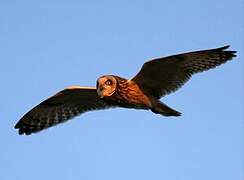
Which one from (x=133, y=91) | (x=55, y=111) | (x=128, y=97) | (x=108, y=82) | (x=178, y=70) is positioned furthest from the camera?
(x=55, y=111)

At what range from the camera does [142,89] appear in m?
10.9

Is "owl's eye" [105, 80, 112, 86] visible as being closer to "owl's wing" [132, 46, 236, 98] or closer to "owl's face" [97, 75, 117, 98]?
"owl's face" [97, 75, 117, 98]

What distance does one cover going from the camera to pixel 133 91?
1057 centimetres

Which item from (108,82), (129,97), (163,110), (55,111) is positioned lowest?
(163,110)

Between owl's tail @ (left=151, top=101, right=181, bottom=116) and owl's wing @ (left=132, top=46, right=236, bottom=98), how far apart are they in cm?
39

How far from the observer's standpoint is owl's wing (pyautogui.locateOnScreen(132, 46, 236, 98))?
1086 cm

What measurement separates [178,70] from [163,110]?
82cm

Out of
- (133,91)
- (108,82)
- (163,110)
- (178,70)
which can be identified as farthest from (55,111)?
(178,70)

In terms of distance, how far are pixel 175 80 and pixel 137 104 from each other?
39.3 inches

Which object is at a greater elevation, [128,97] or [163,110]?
[128,97]

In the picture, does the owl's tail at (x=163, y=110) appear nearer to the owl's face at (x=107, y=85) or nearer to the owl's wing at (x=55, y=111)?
the owl's face at (x=107, y=85)

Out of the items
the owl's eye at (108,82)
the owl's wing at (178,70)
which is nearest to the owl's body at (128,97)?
the owl's eye at (108,82)

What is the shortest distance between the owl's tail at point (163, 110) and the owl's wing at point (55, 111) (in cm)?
138

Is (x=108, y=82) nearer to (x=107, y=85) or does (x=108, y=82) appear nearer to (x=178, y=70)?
(x=107, y=85)
